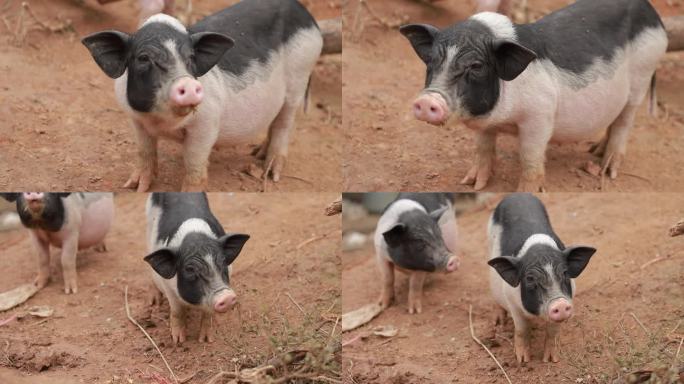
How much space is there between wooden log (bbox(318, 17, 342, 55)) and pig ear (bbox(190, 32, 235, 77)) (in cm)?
285

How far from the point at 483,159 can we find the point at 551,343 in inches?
54.6

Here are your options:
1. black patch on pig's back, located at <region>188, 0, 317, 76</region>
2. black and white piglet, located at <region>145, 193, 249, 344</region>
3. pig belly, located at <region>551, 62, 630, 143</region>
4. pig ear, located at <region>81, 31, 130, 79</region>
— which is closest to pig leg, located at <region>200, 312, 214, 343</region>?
black and white piglet, located at <region>145, 193, 249, 344</region>

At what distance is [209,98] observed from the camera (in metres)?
6.64

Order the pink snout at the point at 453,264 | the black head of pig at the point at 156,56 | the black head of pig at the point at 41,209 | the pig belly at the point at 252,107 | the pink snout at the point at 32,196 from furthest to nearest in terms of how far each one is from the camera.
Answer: the pink snout at the point at 453,264 < the black head of pig at the point at 41,209 < the pink snout at the point at 32,196 < the pig belly at the point at 252,107 < the black head of pig at the point at 156,56

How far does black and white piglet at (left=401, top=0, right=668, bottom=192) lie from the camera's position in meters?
6.29

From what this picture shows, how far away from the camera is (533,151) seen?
684cm

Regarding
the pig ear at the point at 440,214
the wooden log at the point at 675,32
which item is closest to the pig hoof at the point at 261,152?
the pig ear at the point at 440,214

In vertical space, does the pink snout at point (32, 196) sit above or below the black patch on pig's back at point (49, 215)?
above

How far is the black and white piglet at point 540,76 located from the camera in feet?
20.6

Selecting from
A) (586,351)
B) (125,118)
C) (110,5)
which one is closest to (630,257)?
(586,351)

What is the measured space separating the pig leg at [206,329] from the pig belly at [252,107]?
117 centimetres

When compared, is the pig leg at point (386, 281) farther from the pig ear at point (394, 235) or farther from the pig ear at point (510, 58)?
the pig ear at point (510, 58)

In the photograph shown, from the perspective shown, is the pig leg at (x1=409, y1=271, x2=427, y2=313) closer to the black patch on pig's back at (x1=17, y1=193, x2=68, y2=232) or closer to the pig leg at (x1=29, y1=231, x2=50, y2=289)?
the black patch on pig's back at (x1=17, y1=193, x2=68, y2=232)

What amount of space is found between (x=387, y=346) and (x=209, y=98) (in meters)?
2.17
